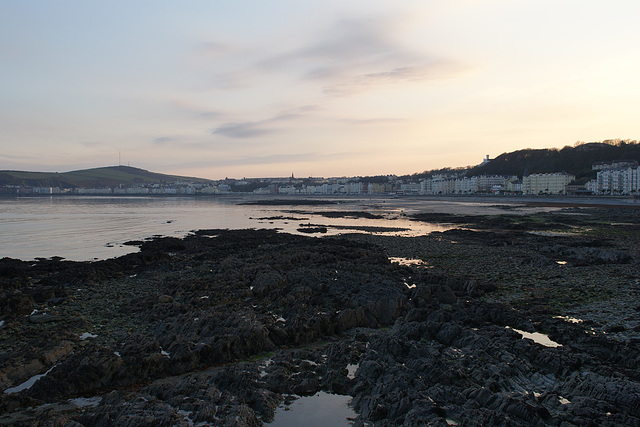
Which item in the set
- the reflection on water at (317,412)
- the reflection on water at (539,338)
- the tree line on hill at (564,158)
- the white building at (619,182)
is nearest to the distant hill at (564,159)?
the tree line on hill at (564,158)

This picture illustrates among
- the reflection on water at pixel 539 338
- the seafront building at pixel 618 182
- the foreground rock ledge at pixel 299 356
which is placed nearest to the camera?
the foreground rock ledge at pixel 299 356

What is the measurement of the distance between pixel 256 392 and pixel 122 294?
8226mm

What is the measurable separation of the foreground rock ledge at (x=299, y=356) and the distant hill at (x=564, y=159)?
401 feet

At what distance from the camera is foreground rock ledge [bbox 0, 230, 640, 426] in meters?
5.66

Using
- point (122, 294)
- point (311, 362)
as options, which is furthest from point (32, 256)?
point (311, 362)

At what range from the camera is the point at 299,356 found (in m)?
7.77

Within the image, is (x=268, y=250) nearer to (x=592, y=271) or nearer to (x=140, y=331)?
(x=140, y=331)

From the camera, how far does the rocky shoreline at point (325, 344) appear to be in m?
5.73

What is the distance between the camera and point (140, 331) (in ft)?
29.6

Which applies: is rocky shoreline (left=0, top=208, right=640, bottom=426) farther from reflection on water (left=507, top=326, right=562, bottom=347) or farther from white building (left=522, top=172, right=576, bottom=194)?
white building (left=522, top=172, right=576, bottom=194)

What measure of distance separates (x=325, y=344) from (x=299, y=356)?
3.37ft

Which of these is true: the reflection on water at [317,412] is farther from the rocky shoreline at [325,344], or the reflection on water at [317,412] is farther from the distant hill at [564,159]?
the distant hill at [564,159]

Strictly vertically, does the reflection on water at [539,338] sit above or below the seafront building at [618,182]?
below

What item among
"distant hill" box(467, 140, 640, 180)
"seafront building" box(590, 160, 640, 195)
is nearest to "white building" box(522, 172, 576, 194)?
"seafront building" box(590, 160, 640, 195)
